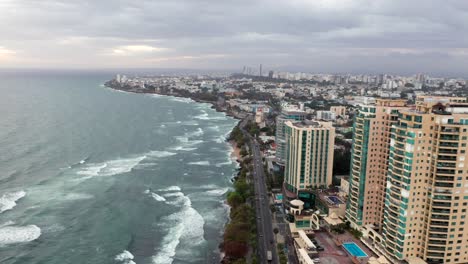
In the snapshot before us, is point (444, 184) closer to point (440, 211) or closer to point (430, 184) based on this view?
point (430, 184)

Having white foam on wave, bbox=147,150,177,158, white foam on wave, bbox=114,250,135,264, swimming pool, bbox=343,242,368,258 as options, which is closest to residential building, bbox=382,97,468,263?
swimming pool, bbox=343,242,368,258

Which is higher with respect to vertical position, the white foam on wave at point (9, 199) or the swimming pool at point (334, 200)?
the swimming pool at point (334, 200)

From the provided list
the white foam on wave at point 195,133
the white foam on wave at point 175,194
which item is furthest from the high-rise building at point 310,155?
the white foam on wave at point 195,133

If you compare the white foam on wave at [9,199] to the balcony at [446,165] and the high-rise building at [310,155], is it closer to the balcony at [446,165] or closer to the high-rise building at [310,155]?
the high-rise building at [310,155]

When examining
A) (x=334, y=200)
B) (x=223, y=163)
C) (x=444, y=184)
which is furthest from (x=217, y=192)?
(x=444, y=184)

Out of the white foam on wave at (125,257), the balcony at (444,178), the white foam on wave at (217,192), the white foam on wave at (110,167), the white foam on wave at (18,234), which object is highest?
the balcony at (444,178)

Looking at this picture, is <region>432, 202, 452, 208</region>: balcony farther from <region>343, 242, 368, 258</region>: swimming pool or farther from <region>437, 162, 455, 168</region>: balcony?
<region>343, 242, 368, 258</region>: swimming pool
